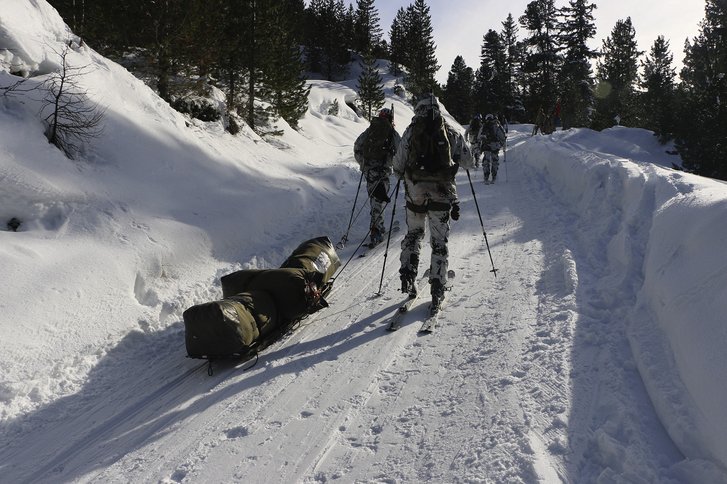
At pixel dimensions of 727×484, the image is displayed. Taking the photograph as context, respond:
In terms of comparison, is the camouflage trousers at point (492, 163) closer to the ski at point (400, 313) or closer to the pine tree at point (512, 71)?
the ski at point (400, 313)

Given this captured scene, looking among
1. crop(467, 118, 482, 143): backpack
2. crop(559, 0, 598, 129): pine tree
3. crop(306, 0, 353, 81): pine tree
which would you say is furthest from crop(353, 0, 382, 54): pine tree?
crop(467, 118, 482, 143): backpack

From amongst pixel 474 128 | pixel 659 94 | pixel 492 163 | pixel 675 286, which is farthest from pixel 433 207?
pixel 659 94

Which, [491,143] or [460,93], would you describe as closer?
[491,143]

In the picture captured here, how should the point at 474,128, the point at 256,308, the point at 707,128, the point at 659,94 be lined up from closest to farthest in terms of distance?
the point at 256,308
the point at 474,128
the point at 707,128
the point at 659,94

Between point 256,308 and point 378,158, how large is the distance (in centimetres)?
421

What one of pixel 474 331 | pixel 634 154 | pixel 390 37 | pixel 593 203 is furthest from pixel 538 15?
pixel 474 331

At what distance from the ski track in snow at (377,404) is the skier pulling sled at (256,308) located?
0.69ft

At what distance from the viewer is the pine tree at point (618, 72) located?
1875 inches

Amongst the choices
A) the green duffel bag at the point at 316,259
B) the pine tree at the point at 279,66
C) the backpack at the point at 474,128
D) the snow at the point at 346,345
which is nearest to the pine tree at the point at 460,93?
the pine tree at the point at 279,66

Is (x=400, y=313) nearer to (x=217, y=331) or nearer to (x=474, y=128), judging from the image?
(x=217, y=331)

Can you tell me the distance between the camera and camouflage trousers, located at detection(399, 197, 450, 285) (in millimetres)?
5125

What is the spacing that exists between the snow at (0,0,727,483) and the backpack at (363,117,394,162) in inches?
66.1

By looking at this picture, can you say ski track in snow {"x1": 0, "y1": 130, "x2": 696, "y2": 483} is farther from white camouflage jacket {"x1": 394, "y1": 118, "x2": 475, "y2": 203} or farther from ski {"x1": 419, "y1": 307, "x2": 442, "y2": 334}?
white camouflage jacket {"x1": 394, "y1": 118, "x2": 475, "y2": 203}

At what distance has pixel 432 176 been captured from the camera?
16.4ft
